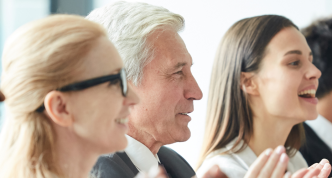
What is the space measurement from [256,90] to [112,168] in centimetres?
78

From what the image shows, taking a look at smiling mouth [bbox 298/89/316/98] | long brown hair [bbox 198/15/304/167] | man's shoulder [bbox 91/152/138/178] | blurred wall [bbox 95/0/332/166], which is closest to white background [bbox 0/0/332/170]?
blurred wall [bbox 95/0/332/166]

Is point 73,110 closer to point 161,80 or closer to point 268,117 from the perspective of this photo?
point 161,80

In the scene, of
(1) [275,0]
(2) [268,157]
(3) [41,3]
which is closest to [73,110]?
(2) [268,157]

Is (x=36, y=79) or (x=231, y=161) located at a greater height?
(x=36, y=79)

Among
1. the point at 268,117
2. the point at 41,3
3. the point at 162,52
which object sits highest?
the point at 162,52

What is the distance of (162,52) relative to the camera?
1.12 metres

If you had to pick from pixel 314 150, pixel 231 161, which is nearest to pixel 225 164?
pixel 231 161

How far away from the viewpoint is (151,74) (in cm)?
112

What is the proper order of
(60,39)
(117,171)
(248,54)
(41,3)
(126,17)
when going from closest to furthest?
(60,39), (117,171), (126,17), (248,54), (41,3)

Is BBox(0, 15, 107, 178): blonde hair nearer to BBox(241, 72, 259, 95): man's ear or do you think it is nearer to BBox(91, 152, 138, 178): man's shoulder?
BBox(91, 152, 138, 178): man's shoulder

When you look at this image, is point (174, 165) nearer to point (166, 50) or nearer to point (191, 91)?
point (191, 91)

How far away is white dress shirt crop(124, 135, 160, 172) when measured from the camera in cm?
109

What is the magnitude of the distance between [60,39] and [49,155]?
23cm

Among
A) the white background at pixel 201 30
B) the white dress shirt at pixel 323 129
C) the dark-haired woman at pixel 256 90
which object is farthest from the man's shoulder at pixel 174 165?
the white dress shirt at pixel 323 129
